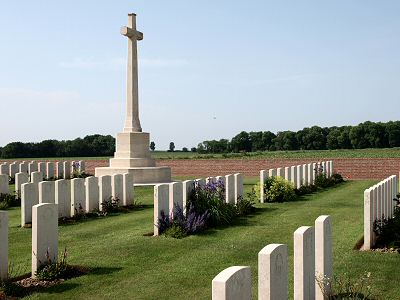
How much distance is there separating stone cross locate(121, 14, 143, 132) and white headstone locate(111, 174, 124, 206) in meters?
7.87

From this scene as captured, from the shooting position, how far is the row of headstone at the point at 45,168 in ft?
78.3

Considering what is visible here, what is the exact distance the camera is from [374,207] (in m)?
8.59

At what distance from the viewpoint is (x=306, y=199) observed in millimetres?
15898

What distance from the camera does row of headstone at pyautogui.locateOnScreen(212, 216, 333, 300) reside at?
123 inches

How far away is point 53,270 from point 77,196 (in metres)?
5.47

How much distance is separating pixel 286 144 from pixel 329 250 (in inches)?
3156

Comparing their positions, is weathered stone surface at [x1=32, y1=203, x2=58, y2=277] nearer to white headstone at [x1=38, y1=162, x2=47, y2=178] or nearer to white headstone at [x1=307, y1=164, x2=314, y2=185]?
white headstone at [x1=307, y1=164, x2=314, y2=185]

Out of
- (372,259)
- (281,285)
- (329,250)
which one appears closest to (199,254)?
(372,259)

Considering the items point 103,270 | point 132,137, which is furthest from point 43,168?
point 103,270

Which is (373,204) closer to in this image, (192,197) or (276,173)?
(192,197)

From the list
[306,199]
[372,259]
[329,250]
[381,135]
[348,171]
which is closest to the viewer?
[329,250]

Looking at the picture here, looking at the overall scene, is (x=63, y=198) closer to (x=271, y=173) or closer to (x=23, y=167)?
(x=271, y=173)

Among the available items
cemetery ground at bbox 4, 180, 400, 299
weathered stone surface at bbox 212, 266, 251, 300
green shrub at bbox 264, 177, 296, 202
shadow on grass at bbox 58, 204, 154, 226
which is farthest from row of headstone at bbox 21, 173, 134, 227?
weathered stone surface at bbox 212, 266, 251, 300

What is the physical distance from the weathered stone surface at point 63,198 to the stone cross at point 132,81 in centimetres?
998
